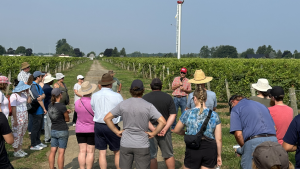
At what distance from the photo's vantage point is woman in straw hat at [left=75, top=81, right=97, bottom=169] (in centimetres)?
493

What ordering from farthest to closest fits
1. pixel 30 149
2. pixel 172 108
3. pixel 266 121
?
1. pixel 30 149
2. pixel 172 108
3. pixel 266 121

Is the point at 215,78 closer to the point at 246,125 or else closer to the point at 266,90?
the point at 266,90

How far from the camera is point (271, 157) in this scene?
1.90 m

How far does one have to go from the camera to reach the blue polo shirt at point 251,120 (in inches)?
145

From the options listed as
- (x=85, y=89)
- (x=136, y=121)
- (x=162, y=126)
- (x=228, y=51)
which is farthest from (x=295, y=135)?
(x=228, y=51)

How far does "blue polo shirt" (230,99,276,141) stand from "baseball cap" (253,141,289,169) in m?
1.80

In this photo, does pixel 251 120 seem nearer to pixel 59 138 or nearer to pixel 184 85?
pixel 59 138

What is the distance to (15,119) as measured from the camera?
235 inches

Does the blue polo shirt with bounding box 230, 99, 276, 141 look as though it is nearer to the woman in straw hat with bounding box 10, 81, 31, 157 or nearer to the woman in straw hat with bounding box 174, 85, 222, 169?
the woman in straw hat with bounding box 174, 85, 222, 169

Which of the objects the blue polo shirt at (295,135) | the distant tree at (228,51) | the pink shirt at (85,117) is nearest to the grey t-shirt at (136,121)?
the pink shirt at (85,117)

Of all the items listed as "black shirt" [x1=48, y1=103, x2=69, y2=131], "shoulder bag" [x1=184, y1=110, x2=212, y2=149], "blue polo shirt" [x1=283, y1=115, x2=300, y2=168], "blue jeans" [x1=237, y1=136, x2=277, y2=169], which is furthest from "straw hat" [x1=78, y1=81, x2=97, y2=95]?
"blue polo shirt" [x1=283, y1=115, x2=300, y2=168]

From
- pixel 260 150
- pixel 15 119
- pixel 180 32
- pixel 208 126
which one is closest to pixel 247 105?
pixel 208 126

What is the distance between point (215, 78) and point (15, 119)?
31.1 ft

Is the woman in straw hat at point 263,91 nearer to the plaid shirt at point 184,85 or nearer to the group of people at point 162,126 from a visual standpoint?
the group of people at point 162,126
